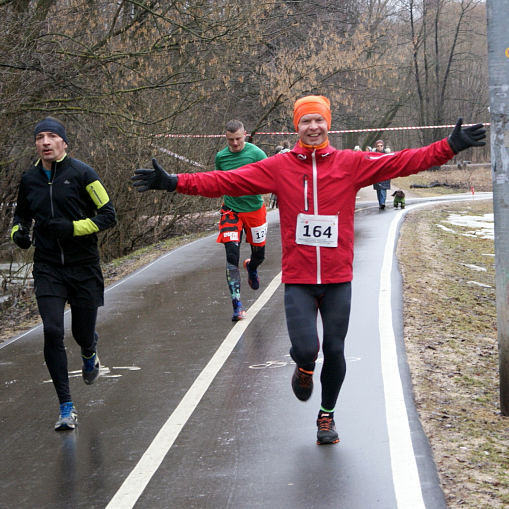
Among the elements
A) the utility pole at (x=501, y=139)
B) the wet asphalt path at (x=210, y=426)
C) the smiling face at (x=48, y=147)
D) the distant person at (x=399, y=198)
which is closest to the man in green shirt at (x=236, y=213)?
the wet asphalt path at (x=210, y=426)

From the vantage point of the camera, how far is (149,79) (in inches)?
546

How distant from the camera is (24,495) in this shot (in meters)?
4.40

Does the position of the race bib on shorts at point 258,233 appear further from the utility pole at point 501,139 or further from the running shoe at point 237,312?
the utility pole at point 501,139

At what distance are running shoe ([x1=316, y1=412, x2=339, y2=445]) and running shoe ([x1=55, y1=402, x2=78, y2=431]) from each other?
5.81 ft

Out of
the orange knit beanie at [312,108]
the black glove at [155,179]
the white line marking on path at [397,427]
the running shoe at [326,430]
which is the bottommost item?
the white line marking on path at [397,427]

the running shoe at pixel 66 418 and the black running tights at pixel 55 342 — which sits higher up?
the black running tights at pixel 55 342

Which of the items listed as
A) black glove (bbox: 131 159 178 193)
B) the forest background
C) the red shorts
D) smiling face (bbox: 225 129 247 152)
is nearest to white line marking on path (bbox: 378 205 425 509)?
the red shorts

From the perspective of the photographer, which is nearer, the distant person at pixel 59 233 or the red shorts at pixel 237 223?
the distant person at pixel 59 233

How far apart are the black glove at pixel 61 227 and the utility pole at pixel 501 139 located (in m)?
2.89

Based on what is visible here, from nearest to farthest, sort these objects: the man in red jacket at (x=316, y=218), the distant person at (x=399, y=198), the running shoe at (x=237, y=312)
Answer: the man in red jacket at (x=316, y=218) → the running shoe at (x=237, y=312) → the distant person at (x=399, y=198)

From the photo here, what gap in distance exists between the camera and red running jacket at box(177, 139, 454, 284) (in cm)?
468

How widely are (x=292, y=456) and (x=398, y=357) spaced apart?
7.17 feet

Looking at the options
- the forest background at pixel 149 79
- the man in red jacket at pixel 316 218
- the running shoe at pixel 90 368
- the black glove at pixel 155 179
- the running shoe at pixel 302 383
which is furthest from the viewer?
the forest background at pixel 149 79

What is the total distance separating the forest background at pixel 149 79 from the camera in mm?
12633
